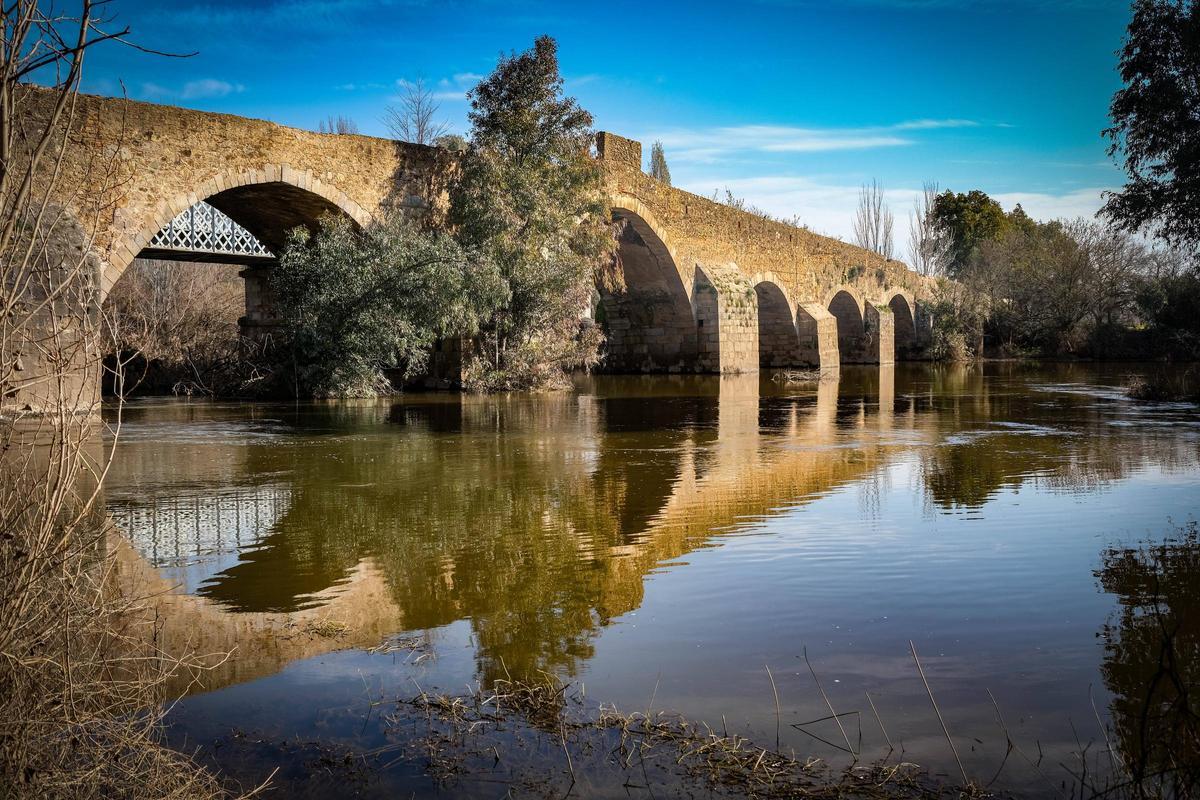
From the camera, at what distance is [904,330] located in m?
43.1

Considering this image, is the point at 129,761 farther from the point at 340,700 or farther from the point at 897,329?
the point at 897,329

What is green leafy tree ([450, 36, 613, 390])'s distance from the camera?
57.9 feet

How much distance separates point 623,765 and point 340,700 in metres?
1.02

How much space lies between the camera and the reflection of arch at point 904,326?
41.6 meters

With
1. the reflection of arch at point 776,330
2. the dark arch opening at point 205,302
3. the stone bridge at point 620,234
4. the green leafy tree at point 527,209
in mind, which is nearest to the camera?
the stone bridge at point 620,234

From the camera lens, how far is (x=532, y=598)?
4.32 m

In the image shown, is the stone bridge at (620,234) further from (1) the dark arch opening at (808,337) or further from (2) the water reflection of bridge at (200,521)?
(2) the water reflection of bridge at (200,521)

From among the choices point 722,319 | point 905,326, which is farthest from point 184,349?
point 905,326

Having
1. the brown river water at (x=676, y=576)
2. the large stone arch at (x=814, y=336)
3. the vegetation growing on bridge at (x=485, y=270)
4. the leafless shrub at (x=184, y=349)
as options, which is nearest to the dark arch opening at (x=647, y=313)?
the vegetation growing on bridge at (x=485, y=270)

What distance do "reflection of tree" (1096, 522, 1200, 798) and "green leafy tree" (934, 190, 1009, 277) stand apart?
51.4 m

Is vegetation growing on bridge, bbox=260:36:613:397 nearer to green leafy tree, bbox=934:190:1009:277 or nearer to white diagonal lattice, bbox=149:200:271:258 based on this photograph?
white diagonal lattice, bbox=149:200:271:258

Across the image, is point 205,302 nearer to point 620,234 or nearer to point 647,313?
point 620,234

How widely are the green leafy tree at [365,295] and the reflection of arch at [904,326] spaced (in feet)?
94.4

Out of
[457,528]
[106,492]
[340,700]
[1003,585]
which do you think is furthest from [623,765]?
[106,492]
